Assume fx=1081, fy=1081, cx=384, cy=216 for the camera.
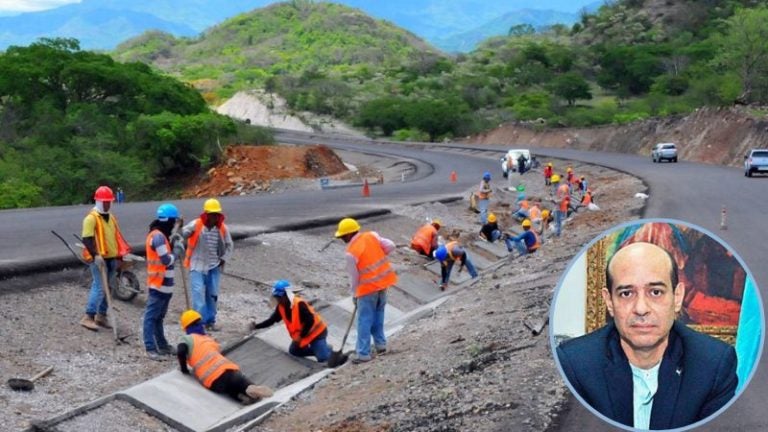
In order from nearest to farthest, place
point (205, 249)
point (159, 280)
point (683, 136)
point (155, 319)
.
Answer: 1. point (159, 280)
2. point (155, 319)
3. point (205, 249)
4. point (683, 136)

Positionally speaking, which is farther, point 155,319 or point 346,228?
point 155,319

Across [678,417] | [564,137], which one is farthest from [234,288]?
[564,137]

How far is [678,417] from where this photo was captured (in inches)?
159

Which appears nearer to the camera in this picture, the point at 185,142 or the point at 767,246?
the point at 767,246

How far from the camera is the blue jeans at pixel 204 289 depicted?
14094 mm

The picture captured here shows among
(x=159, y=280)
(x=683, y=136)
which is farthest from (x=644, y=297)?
(x=683, y=136)

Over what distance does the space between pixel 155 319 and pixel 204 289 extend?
141 centimetres

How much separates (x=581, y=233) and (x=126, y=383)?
49.3 feet

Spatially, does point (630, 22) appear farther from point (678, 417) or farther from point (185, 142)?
point (678, 417)

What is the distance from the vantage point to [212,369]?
11.3m

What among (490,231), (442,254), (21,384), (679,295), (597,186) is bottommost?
(597,186)

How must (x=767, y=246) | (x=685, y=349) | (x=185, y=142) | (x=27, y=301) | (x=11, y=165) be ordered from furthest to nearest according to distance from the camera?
(x=185, y=142) → (x=11, y=165) → (x=767, y=246) → (x=27, y=301) → (x=685, y=349)

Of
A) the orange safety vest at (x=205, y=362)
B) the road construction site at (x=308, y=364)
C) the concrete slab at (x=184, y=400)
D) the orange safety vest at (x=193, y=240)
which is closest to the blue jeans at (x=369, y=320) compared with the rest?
the road construction site at (x=308, y=364)

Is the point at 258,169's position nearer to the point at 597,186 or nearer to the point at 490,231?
the point at 597,186
